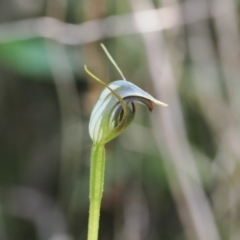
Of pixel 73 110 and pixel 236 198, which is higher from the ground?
pixel 73 110

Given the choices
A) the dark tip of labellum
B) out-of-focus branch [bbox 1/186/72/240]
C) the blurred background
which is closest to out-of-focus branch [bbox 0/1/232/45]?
the blurred background

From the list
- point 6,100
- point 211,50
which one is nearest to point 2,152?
point 6,100

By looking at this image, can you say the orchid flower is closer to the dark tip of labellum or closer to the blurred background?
the dark tip of labellum

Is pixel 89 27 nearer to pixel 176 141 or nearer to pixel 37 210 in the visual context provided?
pixel 176 141

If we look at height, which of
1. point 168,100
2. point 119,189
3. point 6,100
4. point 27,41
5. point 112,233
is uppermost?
point 27,41

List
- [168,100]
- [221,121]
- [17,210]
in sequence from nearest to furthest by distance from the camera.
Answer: [168,100]
[221,121]
[17,210]

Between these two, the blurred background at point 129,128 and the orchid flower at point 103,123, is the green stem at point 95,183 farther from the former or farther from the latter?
the blurred background at point 129,128

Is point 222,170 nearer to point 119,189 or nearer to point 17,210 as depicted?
point 119,189
